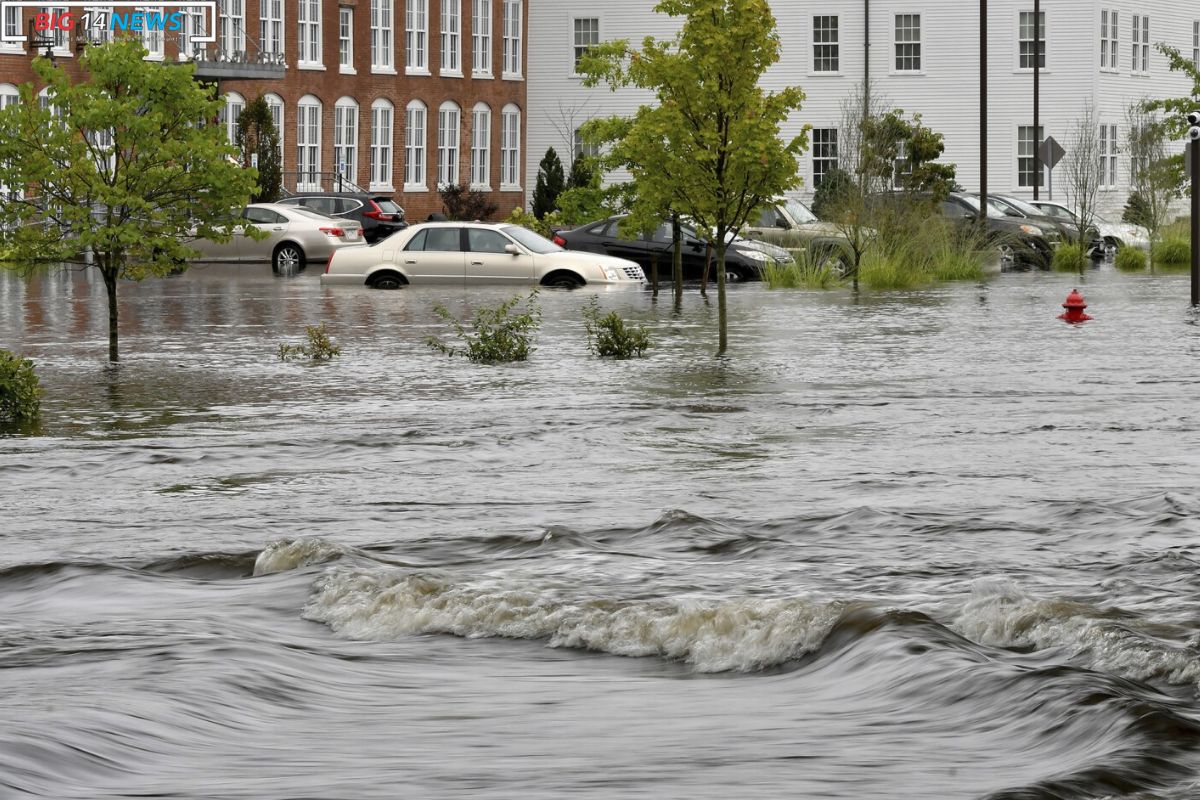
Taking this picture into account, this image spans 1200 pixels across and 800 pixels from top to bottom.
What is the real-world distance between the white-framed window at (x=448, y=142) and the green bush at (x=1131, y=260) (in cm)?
2648

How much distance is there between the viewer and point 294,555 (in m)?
9.68

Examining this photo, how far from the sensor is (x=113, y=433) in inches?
560

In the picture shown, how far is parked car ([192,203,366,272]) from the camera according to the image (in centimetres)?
4016

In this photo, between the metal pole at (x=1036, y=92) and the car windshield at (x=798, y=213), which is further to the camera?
the metal pole at (x=1036, y=92)

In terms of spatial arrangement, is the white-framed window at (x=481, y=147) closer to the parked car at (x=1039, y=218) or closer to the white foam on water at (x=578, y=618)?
the parked car at (x=1039, y=218)

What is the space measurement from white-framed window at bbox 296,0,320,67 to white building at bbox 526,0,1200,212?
8.91 meters

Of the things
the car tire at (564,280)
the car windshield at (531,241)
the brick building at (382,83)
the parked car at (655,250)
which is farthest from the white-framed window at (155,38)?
the car tire at (564,280)

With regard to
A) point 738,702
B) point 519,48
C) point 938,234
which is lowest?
point 738,702

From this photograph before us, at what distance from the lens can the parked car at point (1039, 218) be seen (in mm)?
43375

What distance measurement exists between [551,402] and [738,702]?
Result: 902cm

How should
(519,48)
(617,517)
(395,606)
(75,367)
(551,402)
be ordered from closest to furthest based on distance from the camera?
(395,606), (617,517), (551,402), (75,367), (519,48)

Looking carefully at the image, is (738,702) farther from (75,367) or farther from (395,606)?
(75,367)

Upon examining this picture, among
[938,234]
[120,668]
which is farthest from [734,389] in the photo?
[938,234]

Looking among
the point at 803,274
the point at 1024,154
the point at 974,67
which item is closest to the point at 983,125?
the point at 803,274
